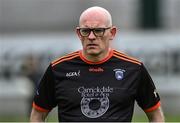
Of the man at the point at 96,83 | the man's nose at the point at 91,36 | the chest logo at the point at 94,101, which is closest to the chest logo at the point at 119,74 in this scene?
the man at the point at 96,83

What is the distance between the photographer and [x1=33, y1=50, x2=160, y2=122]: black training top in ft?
25.8

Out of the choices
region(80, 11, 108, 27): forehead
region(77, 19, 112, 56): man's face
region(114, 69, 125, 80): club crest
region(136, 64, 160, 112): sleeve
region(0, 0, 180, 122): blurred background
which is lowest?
region(0, 0, 180, 122): blurred background

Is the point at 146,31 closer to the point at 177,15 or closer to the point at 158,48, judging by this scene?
the point at 158,48

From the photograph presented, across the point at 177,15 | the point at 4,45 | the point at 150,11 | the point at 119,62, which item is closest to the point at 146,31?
the point at 150,11

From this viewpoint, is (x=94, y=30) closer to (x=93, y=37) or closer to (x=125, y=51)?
(x=93, y=37)

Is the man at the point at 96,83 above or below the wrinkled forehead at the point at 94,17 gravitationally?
below

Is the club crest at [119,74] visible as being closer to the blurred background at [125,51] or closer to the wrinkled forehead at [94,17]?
the wrinkled forehead at [94,17]

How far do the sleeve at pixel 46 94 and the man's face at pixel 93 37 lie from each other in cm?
45

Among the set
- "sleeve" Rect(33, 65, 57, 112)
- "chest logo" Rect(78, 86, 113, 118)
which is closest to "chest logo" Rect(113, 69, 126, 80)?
"chest logo" Rect(78, 86, 113, 118)

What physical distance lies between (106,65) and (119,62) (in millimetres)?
146

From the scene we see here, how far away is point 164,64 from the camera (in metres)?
25.1

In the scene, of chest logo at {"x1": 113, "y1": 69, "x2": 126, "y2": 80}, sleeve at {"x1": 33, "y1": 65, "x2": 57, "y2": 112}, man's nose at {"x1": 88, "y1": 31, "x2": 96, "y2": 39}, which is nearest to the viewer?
man's nose at {"x1": 88, "y1": 31, "x2": 96, "y2": 39}

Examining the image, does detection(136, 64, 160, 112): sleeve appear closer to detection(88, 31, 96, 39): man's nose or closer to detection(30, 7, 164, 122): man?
detection(30, 7, 164, 122): man

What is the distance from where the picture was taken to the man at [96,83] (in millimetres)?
7875
